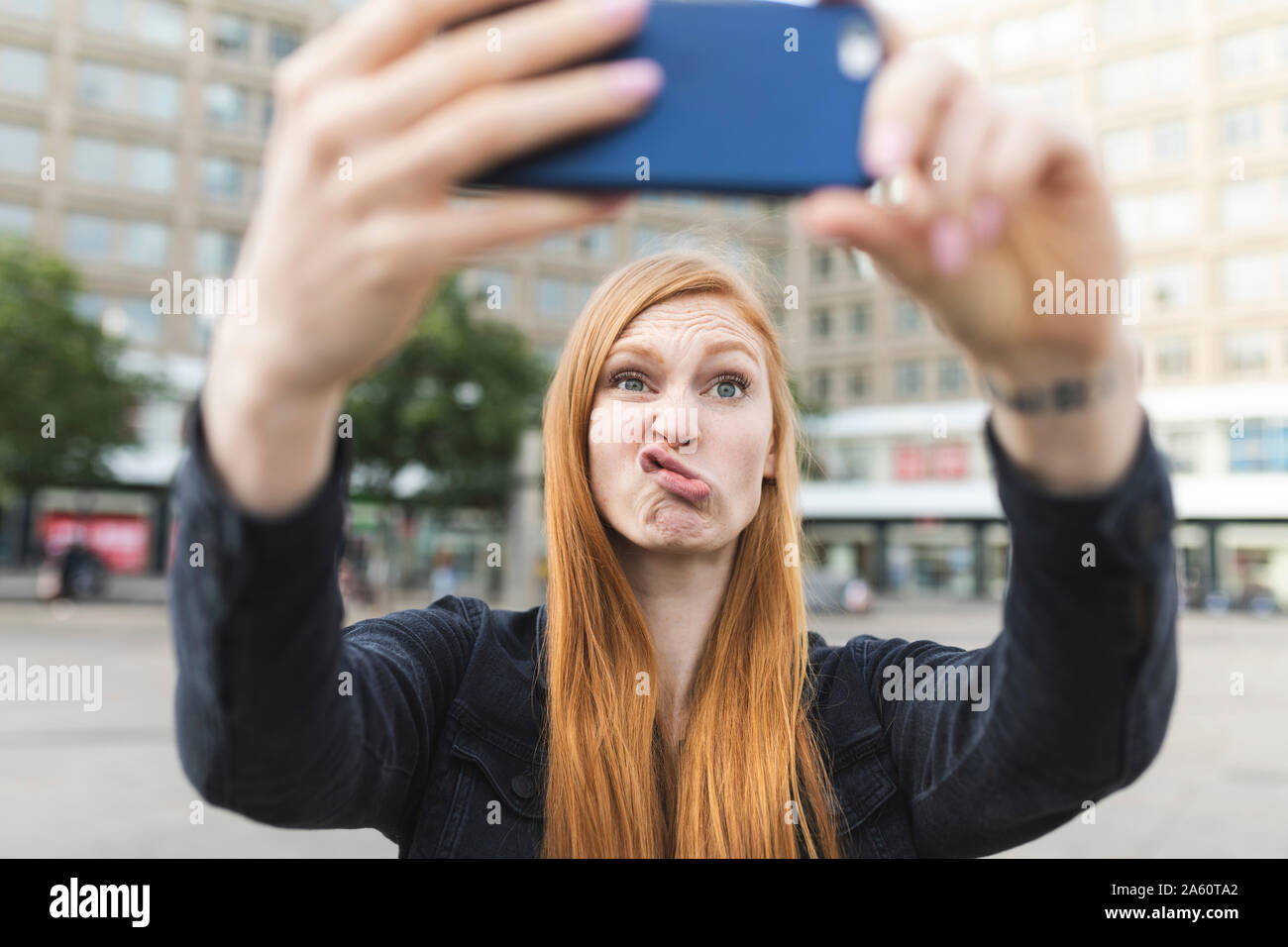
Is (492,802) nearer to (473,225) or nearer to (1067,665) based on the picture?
(1067,665)

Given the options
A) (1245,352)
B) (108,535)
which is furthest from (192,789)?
(1245,352)

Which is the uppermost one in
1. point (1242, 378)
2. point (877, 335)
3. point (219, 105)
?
point (219, 105)

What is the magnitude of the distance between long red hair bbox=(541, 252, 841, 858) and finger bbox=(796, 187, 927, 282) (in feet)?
3.04

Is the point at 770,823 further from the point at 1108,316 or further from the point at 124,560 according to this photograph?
Result: the point at 124,560

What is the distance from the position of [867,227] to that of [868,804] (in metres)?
1.15

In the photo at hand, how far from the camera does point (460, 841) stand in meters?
1.50

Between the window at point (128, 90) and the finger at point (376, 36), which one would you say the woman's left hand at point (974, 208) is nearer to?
the finger at point (376, 36)

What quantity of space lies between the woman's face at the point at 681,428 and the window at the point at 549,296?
120 feet

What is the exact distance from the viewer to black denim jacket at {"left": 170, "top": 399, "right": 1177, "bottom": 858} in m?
0.97

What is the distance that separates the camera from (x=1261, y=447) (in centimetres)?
3027

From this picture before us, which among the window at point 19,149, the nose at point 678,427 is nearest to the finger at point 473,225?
the nose at point 678,427
